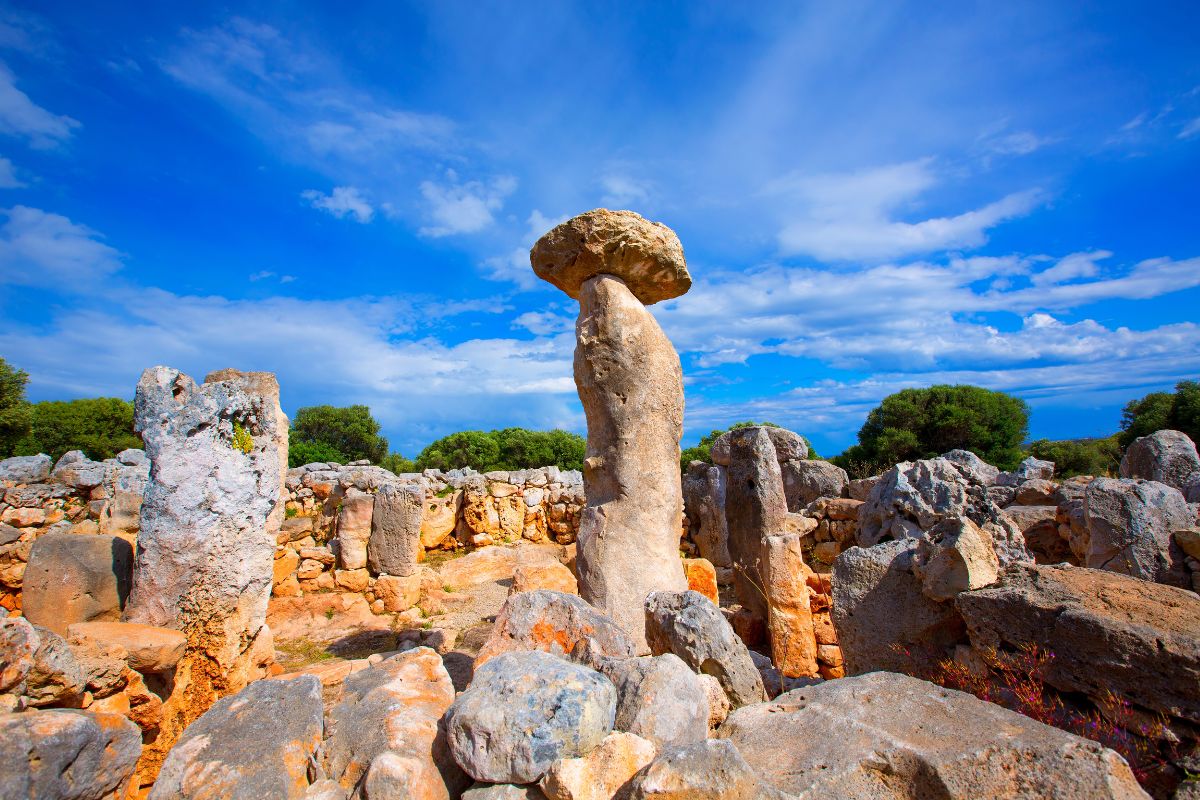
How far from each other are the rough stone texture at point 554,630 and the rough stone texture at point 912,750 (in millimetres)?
672

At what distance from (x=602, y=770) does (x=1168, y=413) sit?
23452 mm

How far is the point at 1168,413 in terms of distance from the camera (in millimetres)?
18391

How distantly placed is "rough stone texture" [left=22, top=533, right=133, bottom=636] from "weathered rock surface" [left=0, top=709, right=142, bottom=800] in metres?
2.15

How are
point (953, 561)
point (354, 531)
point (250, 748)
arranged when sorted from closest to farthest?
point (250, 748)
point (953, 561)
point (354, 531)

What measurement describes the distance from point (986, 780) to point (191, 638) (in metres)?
4.31

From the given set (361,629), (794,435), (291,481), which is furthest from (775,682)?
(291,481)

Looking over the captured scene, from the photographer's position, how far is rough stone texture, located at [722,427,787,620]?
6438 millimetres

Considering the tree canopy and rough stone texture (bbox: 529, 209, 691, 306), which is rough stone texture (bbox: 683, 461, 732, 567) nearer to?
rough stone texture (bbox: 529, 209, 691, 306)

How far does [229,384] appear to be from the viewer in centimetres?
439

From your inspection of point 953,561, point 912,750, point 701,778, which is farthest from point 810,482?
point 701,778

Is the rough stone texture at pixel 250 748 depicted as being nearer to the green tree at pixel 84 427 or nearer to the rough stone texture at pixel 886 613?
the rough stone texture at pixel 886 613

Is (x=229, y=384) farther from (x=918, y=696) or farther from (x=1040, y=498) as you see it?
(x=1040, y=498)

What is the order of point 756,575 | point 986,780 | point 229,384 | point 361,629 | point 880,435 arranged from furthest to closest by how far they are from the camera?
point 880,435, point 361,629, point 756,575, point 229,384, point 986,780

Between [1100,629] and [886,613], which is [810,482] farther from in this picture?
[1100,629]
